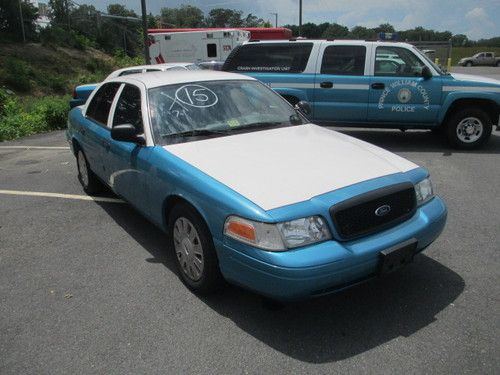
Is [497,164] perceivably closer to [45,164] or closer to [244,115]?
[244,115]

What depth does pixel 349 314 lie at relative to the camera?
10.7 ft

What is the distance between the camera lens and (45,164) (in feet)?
27.0

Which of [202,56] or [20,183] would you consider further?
[202,56]

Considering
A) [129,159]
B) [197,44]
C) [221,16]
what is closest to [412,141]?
[129,159]

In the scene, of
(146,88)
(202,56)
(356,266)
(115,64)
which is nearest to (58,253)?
(146,88)

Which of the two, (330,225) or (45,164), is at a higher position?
(330,225)

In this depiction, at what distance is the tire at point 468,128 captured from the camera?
806 centimetres

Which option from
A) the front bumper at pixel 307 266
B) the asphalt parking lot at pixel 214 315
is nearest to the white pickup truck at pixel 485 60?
the asphalt parking lot at pixel 214 315

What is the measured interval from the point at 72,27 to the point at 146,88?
40.0 metres

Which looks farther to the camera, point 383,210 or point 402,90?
point 402,90

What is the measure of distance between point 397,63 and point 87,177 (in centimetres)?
552

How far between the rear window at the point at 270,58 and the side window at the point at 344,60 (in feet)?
1.20

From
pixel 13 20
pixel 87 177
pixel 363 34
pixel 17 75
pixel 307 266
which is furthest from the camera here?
pixel 363 34

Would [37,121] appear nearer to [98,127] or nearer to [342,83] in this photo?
[342,83]
